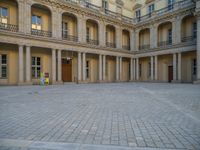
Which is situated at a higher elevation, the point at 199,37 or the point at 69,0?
the point at 69,0

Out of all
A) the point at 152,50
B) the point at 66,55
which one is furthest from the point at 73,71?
the point at 152,50

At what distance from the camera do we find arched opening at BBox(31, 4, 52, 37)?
2092 centimetres

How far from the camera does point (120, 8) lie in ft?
105

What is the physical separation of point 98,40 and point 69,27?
17.2 ft

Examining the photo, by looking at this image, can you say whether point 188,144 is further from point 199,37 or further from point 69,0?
point 69,0

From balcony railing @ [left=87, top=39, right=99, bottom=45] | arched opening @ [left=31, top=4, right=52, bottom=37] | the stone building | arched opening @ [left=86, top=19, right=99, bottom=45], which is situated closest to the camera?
the stone building

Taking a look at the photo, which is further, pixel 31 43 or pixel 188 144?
pixel 31 43

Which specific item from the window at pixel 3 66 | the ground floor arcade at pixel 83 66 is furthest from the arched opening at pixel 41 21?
the window at pixel 3 66

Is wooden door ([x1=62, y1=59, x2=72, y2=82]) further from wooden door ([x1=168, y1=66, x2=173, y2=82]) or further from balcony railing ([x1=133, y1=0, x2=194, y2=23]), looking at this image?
wooden door ([x1=168, y1=66, x2=173, y2=82])

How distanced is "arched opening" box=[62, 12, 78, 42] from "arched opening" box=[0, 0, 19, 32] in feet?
21.4

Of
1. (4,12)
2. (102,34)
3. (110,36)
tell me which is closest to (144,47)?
(110,36)

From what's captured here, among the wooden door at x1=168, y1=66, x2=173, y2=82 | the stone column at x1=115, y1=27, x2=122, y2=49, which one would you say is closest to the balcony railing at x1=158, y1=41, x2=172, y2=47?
the wooden door at x1=168, y1=66, x2=173, y2=82

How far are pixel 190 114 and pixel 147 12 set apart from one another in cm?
3045

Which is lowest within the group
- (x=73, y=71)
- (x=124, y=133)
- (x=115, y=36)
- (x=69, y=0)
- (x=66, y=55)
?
(x=124, y=133)
